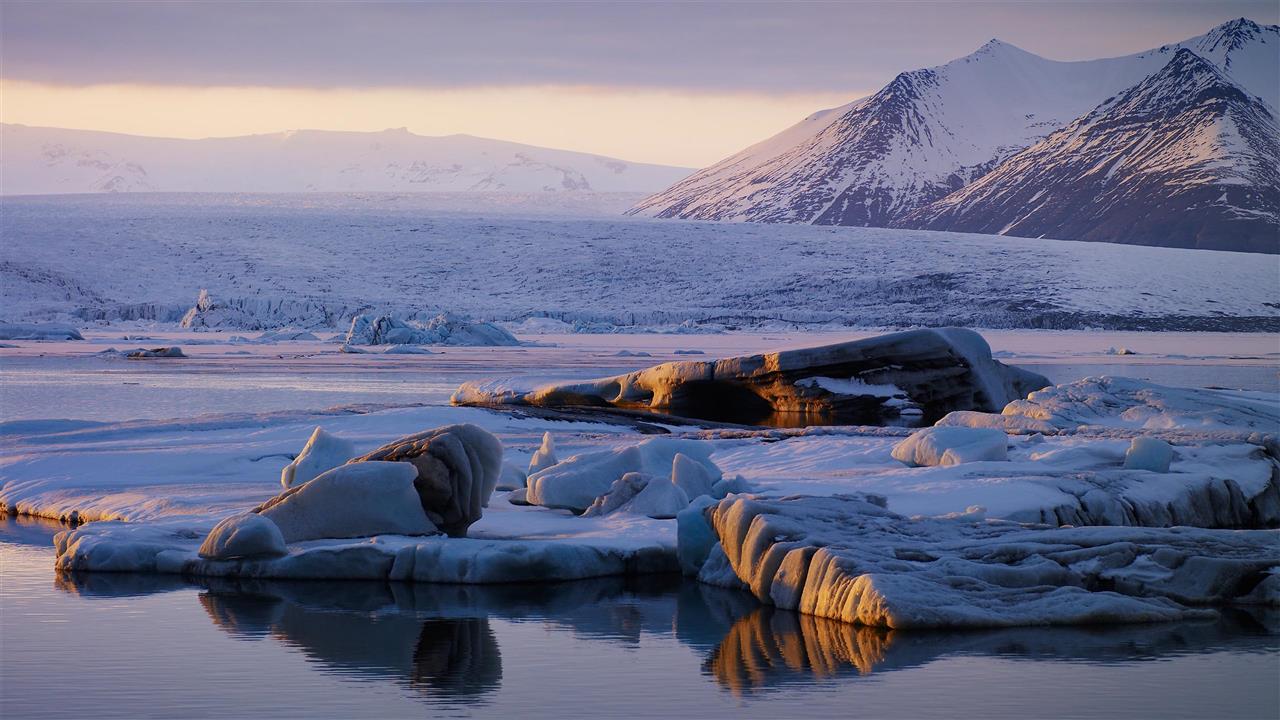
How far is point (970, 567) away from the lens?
7641 millimetres

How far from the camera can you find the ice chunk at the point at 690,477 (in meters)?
10.3

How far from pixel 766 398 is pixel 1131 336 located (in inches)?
1233

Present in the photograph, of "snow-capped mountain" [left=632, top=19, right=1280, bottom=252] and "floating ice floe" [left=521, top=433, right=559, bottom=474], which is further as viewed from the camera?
"snow-capped mountain" [left=632, top=19, right=1280, bottom=252]

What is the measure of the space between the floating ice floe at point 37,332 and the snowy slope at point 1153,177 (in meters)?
106

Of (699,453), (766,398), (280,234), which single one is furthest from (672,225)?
(699,453)

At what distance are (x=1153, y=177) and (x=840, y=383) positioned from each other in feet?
462

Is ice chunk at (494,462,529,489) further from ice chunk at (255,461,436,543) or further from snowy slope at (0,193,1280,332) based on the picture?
snowy slope at (0,193,1280,332)

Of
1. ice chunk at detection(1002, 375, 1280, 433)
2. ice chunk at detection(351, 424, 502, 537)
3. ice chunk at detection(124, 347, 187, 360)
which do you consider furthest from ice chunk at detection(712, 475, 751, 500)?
ice chunk at detection(124, 347, 187, 360)

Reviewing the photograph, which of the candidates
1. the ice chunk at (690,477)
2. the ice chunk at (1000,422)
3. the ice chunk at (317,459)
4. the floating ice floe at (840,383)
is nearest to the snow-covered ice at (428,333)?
the floating ice floe at (840,383)

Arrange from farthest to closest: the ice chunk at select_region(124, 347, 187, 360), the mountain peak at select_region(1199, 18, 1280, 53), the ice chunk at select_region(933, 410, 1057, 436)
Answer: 1. the mountain peak at select_region(1199, 18, 1280, 53)
2. the ice chunk at select_region(124, 347, 187, 360)
3. the ice chunk at select_region(933, 410, 1057, 436)

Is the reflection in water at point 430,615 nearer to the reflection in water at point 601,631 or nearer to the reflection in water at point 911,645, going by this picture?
the reflection in water at point 601,631

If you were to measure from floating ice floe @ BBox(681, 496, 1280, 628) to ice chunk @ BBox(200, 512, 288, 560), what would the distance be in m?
2.50

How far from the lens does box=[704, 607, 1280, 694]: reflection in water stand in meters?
6.62

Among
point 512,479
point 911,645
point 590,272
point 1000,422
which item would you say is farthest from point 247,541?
point 590,272
